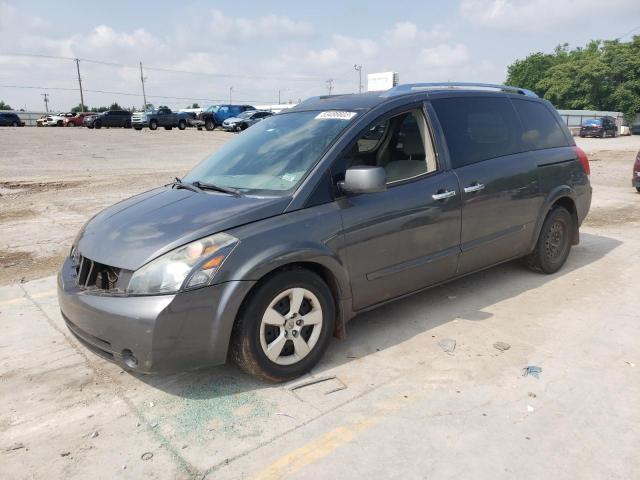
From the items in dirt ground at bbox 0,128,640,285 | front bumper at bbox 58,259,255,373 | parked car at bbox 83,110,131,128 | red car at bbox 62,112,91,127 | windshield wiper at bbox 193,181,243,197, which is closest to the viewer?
front bumper at bbox 58,259,255,373

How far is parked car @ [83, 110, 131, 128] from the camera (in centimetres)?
4334

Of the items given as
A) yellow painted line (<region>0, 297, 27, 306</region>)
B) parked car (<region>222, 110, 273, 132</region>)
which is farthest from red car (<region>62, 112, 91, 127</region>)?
yellow painted line (<region>0, 297, 27, 306</region>)

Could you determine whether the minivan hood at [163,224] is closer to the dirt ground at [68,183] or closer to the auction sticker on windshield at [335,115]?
the auction sticker on windshield at [335,115]

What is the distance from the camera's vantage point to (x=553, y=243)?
5.46 m

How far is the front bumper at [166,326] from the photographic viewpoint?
291cm

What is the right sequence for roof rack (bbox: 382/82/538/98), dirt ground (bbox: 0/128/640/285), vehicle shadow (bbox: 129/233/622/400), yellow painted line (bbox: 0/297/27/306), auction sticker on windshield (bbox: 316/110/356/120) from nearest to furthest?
vehicle shadow (bbox: 129/233/622/400), auction sticker on windshield (bbox: 316/110/356/120), roof rack (bbox: 382/82/538/98), yellow painted line (bbox: 0/297/27/306), dirt ground (bbox: 0/128/640/285)

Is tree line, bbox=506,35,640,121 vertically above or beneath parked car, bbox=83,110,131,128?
above

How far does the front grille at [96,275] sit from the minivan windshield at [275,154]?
102 cm

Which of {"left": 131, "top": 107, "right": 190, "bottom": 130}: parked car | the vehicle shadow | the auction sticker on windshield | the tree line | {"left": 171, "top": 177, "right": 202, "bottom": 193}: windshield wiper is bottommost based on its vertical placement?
the vehicle shadow

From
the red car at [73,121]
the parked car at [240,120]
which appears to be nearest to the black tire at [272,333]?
the parked car at [240,120]

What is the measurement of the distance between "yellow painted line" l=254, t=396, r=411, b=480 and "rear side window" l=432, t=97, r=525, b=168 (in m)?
2.22

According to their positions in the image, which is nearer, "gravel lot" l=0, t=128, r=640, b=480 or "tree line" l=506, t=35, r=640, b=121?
"gravel lot" l=0, t=128, r=640, b=480

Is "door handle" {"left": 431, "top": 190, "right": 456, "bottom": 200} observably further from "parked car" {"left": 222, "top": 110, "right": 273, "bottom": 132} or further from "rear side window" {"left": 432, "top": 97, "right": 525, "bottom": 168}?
"parked car" {"left": 222, "top": 110, "right": 273, "bottom": 132}

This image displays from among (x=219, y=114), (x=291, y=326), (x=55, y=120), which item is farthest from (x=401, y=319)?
(x=55, y=120)
